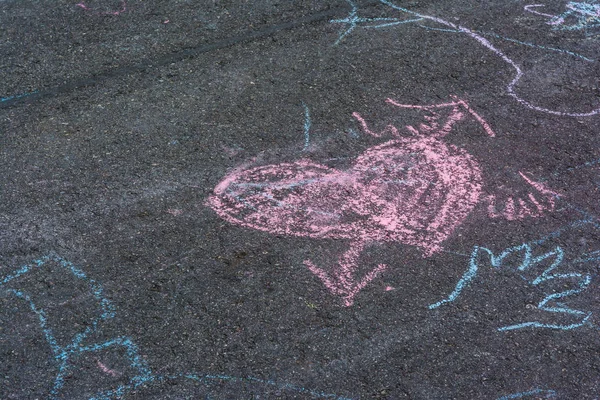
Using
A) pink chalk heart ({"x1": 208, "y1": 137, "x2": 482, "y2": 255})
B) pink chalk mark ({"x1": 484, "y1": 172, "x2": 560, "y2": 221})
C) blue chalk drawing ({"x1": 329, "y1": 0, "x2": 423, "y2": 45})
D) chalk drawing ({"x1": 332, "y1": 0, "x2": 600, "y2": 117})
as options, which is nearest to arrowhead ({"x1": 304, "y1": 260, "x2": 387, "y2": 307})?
pink chalk heart ({"x1": 208, "y1": 137, "x2": 482, "y2": 255})

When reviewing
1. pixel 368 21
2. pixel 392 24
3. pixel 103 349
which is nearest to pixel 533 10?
pixel 392 24

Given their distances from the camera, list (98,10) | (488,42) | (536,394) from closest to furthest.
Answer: (536,394)
(488,42)
(98,10)

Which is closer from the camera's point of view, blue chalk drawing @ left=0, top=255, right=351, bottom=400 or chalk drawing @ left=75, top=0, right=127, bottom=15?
blue chalk drawing @ left=0, top=255, right=351, bottom=400

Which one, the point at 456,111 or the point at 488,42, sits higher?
the point at 488,42

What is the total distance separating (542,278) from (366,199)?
0.97 meters

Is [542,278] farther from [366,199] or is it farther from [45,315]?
[45,315]

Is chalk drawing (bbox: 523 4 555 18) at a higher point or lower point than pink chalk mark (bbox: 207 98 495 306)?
higher

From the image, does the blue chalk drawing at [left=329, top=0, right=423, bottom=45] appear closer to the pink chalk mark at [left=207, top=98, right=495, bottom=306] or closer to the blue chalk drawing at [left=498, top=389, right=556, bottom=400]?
the pink chalk mark at [left=207, top=98, right=495, bottom=306]

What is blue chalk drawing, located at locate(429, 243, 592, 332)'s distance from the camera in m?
3.37

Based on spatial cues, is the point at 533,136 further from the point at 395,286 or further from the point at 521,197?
the point at 395,286

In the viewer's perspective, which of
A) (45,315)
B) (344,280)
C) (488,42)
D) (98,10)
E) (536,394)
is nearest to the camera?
(536,394)

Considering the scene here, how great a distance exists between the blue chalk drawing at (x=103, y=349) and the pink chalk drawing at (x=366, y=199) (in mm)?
678

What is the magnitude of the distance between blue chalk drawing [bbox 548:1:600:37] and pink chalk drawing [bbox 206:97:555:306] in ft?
6.53

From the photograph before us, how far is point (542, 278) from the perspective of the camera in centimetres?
359
